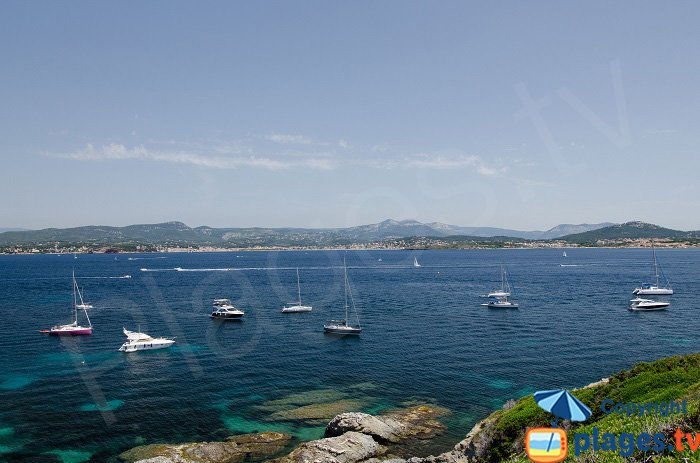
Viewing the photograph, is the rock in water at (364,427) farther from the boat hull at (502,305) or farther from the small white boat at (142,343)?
the boat hull at (502,305)

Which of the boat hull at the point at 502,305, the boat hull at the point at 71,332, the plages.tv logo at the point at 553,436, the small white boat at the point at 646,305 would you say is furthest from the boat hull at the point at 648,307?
the boat hull at the point at 71,332

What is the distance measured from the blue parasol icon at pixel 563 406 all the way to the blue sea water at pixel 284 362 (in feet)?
76.6

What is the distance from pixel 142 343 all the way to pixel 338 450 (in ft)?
149

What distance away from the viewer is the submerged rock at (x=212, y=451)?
3262 centimetres

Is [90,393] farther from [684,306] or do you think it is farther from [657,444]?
[684,306]

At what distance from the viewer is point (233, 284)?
16125cm

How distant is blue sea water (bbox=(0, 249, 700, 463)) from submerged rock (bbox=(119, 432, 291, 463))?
1.97m

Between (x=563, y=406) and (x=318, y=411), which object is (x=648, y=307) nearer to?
(x=318, y=411)

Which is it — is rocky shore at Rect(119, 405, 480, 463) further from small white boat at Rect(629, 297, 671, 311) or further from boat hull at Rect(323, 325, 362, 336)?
small white boat at Rect(629, 297, 671, 311)

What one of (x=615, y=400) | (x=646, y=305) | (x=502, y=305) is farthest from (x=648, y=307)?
(x=615, y=400)

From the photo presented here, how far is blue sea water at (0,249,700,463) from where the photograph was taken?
3978 cm

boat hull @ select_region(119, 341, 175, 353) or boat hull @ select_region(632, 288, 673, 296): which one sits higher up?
boat hull @ select_region(632, 288, 673, 296)

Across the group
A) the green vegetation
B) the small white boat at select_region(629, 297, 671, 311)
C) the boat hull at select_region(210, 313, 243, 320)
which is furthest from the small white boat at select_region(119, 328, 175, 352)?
the small white boat at select_region(629, 297, 671, 311)

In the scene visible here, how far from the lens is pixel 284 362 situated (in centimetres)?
5984
